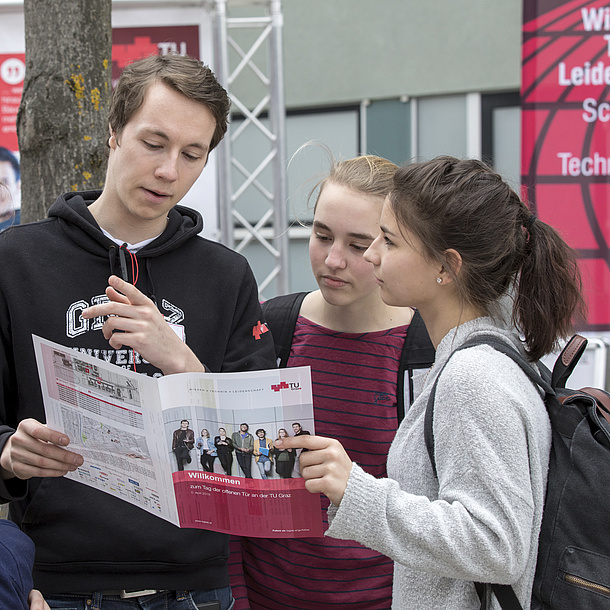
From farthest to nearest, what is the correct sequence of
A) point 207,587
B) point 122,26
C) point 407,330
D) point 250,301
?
point 122,26 < point 407,330 < point 250,301 < point 207,587

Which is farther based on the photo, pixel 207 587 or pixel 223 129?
pixel 223 129

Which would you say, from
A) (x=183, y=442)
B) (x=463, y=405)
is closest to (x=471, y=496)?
(x=463, y=405)

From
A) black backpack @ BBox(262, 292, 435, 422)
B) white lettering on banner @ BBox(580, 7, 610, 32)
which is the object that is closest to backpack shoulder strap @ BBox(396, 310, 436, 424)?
black backpack @ BBox(262, 292, 435, 422)

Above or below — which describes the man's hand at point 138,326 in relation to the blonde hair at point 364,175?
below

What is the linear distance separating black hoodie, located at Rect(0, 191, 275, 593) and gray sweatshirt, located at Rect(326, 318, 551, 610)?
1.55 feet

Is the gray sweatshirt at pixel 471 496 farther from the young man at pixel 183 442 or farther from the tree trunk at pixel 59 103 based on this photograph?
the tree trunk at pixel 59 103

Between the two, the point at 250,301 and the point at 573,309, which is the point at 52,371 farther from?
the point at 573,309

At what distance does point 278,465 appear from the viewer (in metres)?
1.27

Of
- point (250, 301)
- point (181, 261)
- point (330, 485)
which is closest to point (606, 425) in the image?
point (330, 485)

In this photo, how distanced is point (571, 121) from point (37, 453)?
3921mm

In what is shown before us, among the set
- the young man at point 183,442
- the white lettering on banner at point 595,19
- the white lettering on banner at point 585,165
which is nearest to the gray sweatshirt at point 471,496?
the young man at point 183,442

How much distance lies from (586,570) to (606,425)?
24cm

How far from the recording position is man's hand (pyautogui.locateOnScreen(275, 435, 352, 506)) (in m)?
1.24

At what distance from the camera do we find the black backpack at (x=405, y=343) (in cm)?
190
